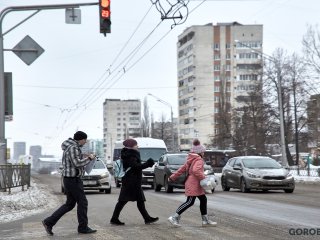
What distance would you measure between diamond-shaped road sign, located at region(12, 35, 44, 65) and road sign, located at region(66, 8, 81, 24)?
1.69 metres

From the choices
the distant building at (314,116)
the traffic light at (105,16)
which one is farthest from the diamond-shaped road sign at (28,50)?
the distant building at (314,116)

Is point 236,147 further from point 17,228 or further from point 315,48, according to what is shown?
point 17,228

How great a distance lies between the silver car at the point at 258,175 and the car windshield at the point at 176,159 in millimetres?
1978

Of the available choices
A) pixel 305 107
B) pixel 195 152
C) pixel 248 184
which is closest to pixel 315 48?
pixel 305 107

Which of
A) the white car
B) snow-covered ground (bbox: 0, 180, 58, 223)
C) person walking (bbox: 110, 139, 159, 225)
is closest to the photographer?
person walking (bbox: 110, 139, 159, 225)

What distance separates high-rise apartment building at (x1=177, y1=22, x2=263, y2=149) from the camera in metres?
114

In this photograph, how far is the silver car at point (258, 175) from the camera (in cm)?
2219

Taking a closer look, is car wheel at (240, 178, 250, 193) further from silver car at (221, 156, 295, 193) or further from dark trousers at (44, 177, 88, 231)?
dark trousers at (44, 177, 88, 231)

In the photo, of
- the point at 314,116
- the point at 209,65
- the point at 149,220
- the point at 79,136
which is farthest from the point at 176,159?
the point at 209,65

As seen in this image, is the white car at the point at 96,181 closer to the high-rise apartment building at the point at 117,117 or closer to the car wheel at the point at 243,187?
the car wheel at the point at 243,187

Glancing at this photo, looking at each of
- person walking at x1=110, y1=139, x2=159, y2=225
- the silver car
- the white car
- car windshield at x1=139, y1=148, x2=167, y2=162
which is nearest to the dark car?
the silver car

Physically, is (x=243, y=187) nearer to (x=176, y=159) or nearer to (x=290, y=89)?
(x=176, y=159)

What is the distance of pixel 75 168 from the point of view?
10.0m

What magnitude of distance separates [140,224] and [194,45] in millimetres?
104438
